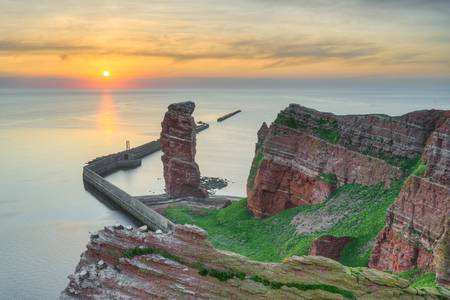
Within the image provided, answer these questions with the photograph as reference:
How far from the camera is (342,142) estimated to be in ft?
168

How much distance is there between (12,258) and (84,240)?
8.87 m

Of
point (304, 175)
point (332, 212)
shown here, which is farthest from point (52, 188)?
point (332, 212)

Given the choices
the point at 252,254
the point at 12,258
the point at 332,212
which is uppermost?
the point at 332,212

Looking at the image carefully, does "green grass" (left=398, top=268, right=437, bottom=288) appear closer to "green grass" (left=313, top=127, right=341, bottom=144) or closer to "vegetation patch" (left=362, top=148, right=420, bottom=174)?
"vegetation patch" (left=362, top=148, right=420, bottom=174)

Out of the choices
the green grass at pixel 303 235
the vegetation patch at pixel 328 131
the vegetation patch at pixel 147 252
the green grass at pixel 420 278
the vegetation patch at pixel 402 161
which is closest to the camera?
the vegetation patch at pixel 147 252

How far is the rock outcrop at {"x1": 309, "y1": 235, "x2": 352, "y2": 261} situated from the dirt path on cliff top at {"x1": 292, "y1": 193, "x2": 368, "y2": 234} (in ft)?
16.2

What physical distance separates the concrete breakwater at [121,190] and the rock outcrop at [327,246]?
17799mm

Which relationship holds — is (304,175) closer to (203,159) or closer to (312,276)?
(312,276)

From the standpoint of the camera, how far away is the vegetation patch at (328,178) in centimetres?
5084

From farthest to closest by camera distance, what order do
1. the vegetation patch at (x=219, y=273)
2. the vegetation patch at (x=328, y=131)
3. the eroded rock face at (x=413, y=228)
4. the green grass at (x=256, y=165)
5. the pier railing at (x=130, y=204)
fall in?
the pier railing at (x=130, y=204) → the green grass at (x=256, y=165) → the vegetation patch at (x=328, y=131) → the eroded rock face at (x=413, y=228) → the vegetation patch at (x=219, y=273)

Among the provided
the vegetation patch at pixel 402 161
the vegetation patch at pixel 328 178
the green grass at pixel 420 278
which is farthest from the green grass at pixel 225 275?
the vegetation patch at pixel 328 178

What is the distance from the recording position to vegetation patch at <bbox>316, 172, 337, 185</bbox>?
50.8m

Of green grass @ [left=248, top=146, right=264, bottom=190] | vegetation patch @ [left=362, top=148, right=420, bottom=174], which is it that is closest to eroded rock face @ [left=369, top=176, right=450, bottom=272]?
vegetation patch @ [left=362, top=148, right=420, bottom=174]

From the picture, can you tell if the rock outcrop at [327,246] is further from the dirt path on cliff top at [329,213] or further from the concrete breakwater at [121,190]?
the concrete breakwater at [121,190]
